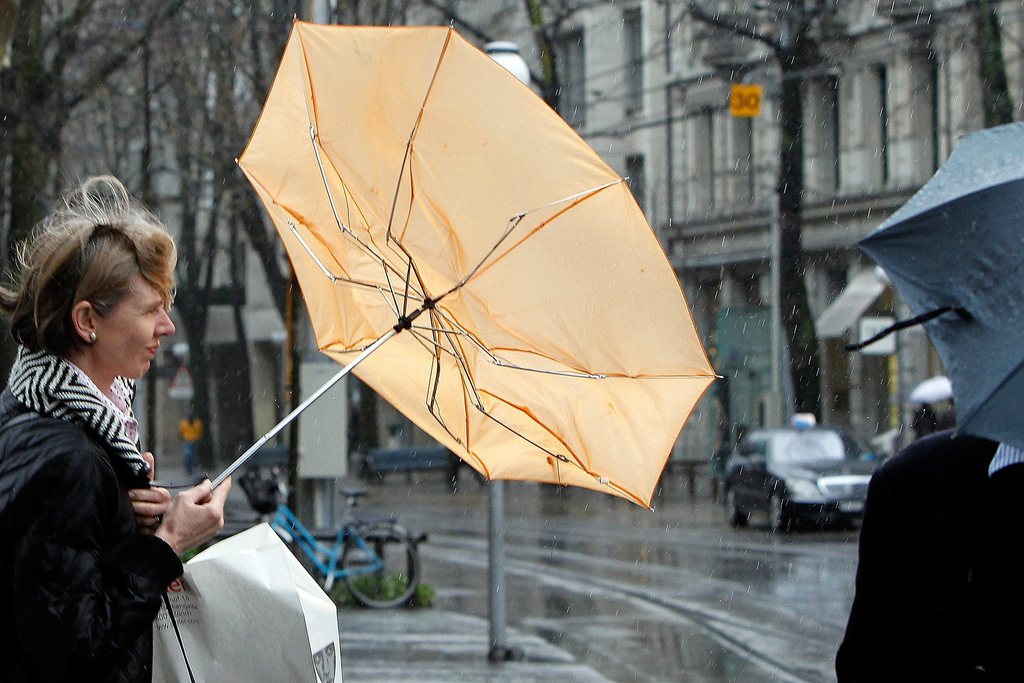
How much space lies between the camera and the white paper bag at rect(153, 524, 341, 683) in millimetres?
2623

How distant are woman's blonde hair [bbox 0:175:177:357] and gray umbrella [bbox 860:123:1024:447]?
126cm

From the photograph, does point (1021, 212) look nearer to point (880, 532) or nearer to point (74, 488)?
point (880, 532)

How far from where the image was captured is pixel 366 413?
41500 millimetres

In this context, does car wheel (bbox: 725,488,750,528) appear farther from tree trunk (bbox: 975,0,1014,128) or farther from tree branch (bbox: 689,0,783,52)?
tree branch (bbox: 689,0,783,52)

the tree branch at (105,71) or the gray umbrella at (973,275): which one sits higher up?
the tree branch at (105,71)

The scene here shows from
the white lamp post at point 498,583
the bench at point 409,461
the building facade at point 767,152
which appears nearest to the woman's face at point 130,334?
the white lamp post at point 498,583

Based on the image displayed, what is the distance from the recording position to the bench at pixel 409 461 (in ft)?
118

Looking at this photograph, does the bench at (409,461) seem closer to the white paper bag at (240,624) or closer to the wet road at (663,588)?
the wet road at (663,588)

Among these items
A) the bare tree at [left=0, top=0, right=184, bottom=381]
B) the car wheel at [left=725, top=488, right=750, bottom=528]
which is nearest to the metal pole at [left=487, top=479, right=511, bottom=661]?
the bare tree at [left=0, top=0, right=184, bottom=381]

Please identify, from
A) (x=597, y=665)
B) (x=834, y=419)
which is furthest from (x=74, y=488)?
(x=834, y=419)

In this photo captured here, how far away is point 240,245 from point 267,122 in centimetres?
4900

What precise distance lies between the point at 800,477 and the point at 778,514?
2.03ft

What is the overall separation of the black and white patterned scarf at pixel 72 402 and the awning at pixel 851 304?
33.9 meters

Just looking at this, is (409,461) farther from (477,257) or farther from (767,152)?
(477,257)
